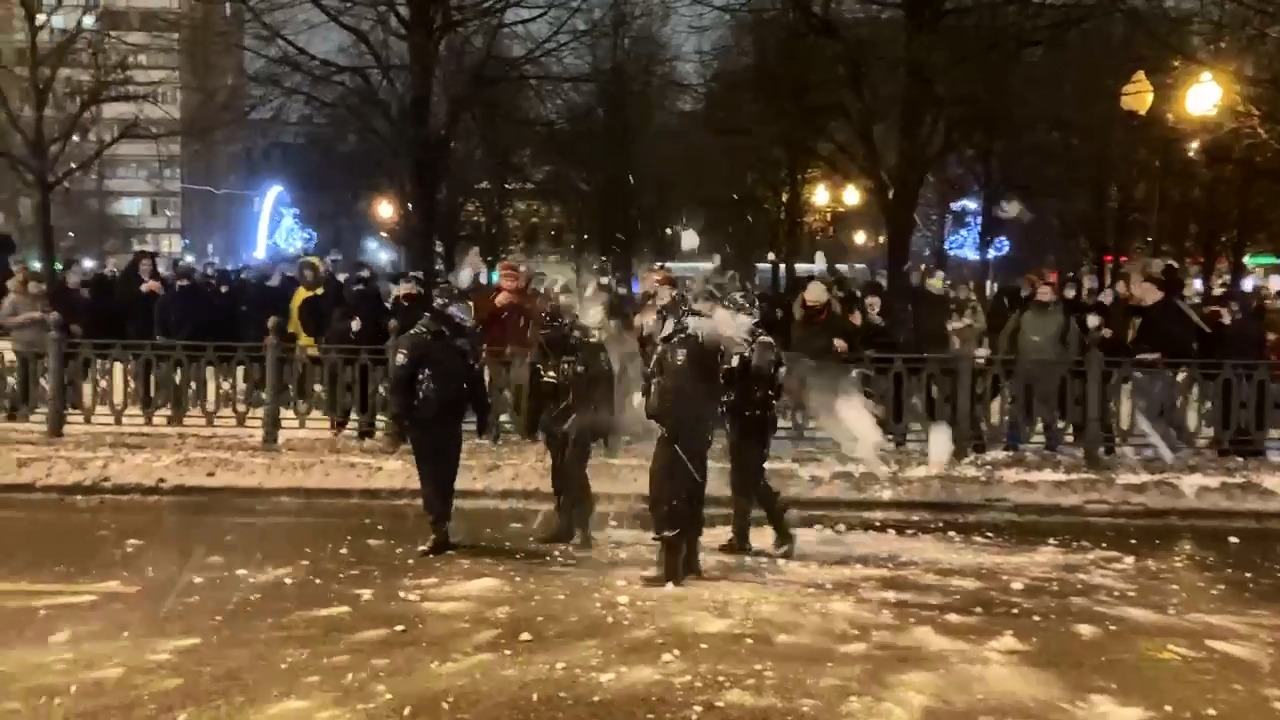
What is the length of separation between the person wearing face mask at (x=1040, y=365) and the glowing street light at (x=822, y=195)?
14.9 meters

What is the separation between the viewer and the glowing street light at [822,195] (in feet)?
91.8

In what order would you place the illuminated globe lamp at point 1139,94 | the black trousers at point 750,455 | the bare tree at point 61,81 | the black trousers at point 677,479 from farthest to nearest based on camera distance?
1. the bare tree at point 61,81
2. the illuminated globe lamp at point 1139,94
3. the black trousers at point 750,455
4. the black trousers at point 677,479

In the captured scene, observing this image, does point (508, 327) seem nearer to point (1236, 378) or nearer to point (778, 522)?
point (778, 522)

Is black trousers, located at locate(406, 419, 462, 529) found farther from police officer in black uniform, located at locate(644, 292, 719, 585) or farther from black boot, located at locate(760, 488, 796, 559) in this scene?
black boot, located at locate(760, 488, 796, 559)

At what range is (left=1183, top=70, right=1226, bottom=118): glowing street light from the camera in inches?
568

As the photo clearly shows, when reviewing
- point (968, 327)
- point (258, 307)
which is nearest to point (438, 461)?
point (258, 307)

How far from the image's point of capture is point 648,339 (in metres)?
9.20

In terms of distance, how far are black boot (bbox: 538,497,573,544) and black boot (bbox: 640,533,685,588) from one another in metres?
1.38

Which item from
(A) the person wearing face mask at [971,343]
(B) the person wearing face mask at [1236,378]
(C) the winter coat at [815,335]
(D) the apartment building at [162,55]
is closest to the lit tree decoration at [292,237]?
(D) the apartment building at [162,55]

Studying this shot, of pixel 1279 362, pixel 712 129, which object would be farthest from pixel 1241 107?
pixel 712 129

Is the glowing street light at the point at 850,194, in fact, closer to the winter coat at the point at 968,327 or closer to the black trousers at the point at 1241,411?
the winter coat at the point at 968,327

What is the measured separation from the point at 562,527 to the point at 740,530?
134 cm

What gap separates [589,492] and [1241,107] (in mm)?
9989

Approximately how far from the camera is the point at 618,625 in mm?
7348
